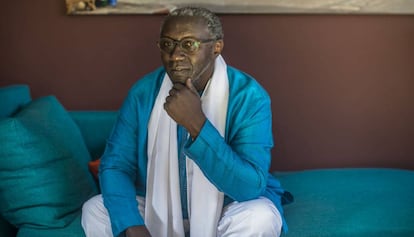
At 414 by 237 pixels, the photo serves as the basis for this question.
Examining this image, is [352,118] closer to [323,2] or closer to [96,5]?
[323,2]

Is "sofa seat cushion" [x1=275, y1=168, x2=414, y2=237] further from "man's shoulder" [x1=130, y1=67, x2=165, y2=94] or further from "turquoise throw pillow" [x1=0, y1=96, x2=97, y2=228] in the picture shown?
"turquoise throw pillow" [x1=0, y1=96, x2=97, y2=228]

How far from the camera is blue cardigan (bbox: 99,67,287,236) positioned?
160 centimetres

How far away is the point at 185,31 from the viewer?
5.65 ft

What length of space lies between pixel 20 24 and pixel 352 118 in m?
1.70

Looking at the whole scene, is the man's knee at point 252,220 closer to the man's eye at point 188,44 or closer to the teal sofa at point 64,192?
the teal sofa at point 64,192

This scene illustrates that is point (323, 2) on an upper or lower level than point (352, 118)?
upper

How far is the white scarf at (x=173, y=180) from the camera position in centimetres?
175

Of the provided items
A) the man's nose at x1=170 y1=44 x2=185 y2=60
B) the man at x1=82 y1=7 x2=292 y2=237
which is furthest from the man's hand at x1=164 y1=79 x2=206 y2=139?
the man's nose at x1=170 y1=44 x2=185 y2=60

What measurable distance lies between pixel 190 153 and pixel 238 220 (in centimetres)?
25

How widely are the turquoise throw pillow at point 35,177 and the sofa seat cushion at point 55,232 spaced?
0.05 feet

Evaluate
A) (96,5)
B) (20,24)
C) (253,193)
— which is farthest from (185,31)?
(20,24)

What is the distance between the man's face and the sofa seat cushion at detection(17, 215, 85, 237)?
24.7 inches

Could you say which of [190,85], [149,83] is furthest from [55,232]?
[190,85]

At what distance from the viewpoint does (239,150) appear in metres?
1.72
